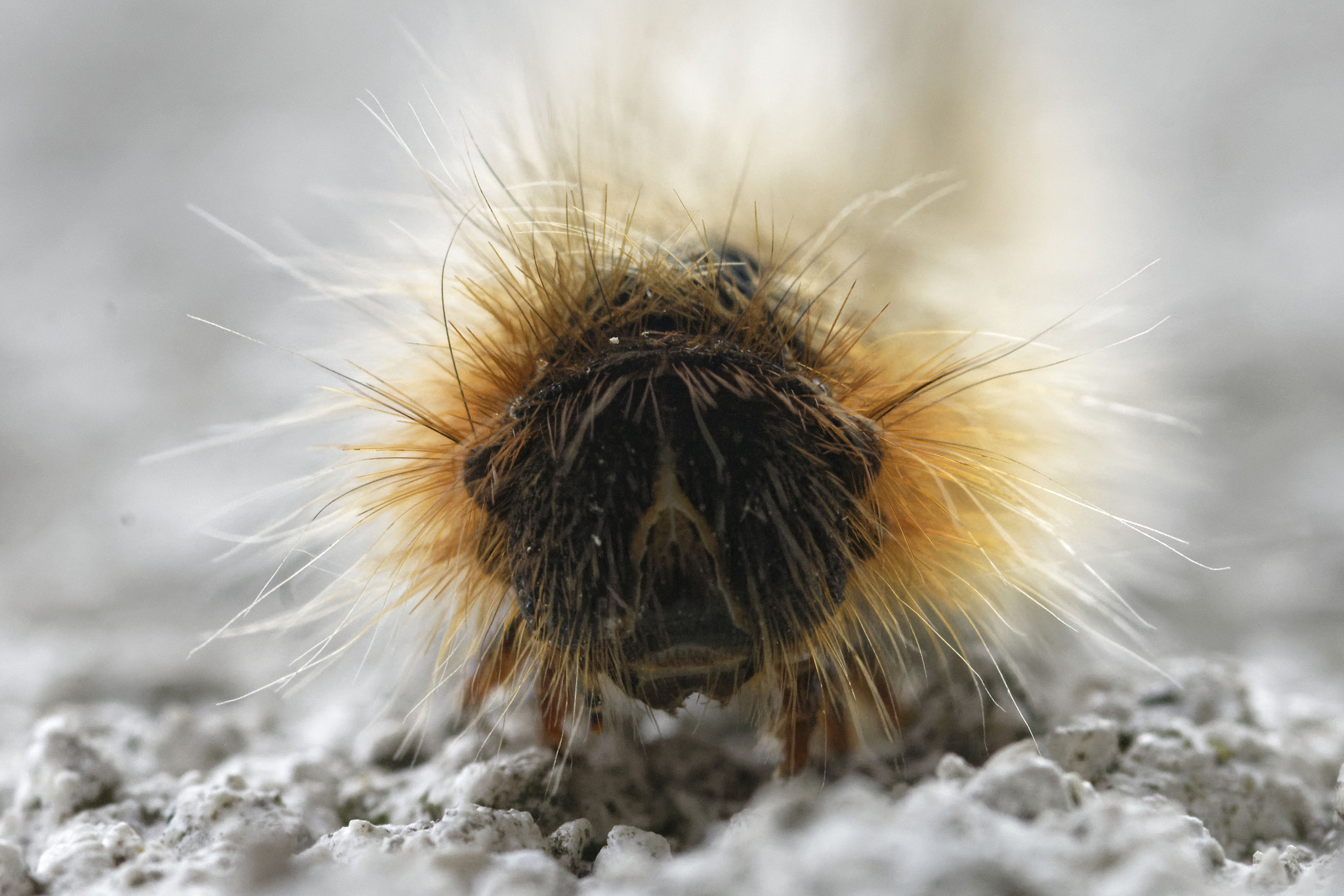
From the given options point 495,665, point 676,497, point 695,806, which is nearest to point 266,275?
point 495,665

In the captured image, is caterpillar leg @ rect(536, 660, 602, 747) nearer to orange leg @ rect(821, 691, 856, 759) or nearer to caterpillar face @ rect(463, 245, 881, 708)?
caterpillar face @ rect(463, 245, 881, 708)

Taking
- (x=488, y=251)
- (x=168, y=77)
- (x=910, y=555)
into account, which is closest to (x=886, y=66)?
(x=488, y=251)

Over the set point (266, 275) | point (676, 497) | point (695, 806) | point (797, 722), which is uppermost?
point (266, 275)

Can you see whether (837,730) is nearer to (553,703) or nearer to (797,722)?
(797,722)

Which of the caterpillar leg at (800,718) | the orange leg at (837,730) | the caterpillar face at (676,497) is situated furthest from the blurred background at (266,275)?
the caterpillar leg at (800,718)

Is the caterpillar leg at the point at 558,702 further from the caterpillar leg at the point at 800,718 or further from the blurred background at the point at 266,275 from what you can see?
the blurred background at the point at 266,275

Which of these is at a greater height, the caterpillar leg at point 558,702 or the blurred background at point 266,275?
the blurred background at point 266,275

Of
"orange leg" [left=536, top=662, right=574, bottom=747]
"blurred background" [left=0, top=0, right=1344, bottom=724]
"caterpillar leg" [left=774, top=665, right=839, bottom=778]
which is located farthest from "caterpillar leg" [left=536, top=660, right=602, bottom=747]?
"blurred background" [left=0, top=0, right=1344, bottom=724]
